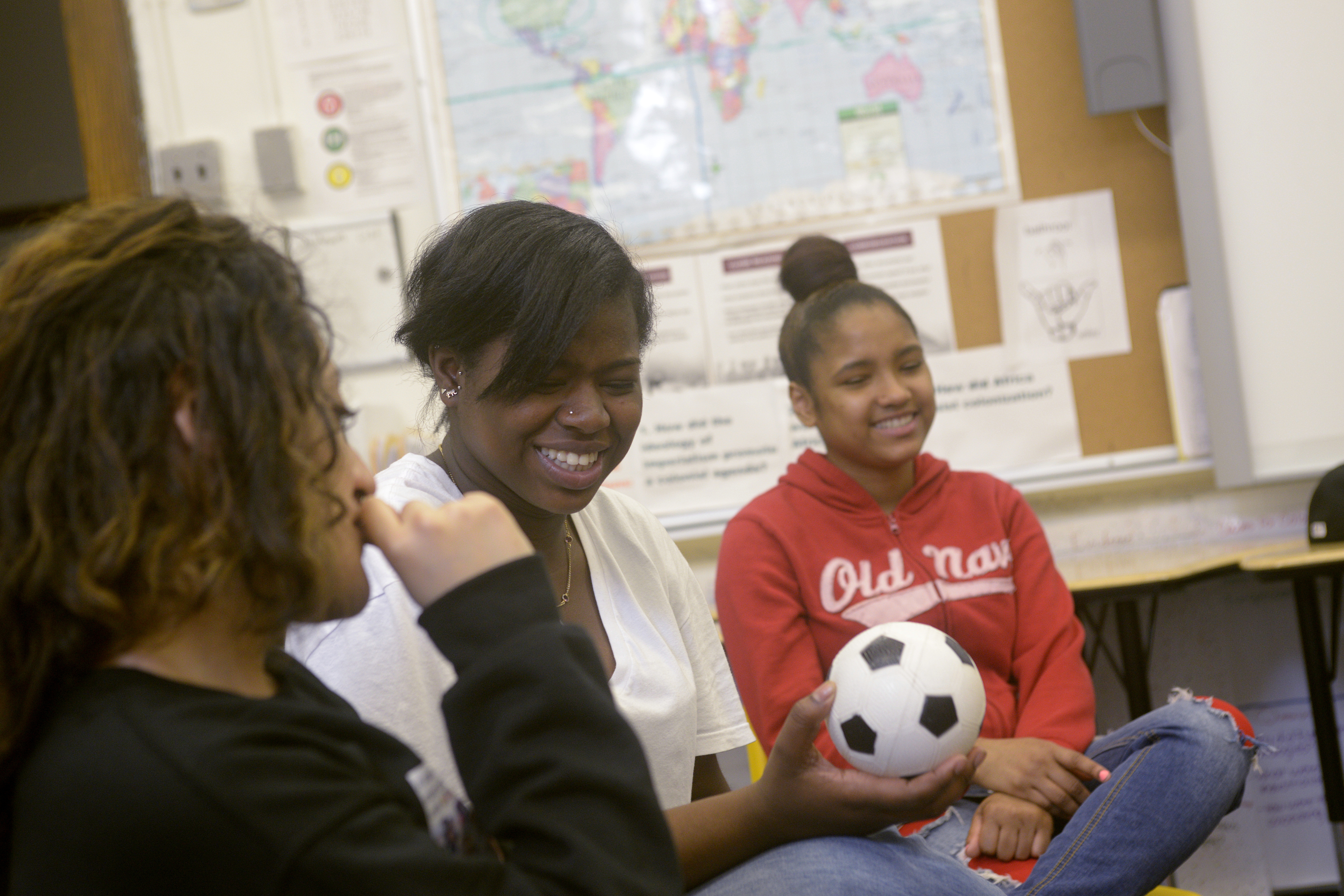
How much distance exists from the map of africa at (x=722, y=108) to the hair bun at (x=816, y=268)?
667 millimetres

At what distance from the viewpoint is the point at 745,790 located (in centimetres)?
116

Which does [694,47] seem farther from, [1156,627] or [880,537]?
[1156,627]

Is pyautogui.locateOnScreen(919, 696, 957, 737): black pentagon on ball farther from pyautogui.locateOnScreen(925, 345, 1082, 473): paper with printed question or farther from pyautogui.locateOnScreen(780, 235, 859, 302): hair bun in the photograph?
pyautogui.locateOnScreen(925, 345, 1082, 473): paper with printed question

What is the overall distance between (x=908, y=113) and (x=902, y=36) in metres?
0.20

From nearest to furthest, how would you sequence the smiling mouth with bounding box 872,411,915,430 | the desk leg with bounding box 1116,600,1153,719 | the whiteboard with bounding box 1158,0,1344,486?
the smiling mouth with bounding box 872,411,915,430 < the desk leg with bounding box 1116,600,1153,719 < the whiteboard with bounding box 1158,0,1344,486

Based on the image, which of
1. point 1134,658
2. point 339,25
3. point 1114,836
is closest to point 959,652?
point 1114,836

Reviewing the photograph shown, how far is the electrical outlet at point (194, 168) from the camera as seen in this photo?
122 inches

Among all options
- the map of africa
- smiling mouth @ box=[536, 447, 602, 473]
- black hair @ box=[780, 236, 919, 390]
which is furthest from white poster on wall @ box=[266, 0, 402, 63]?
smiling mouth @ box=[536, 447, 602, 473]

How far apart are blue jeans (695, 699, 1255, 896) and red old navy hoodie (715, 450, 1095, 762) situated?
17cm

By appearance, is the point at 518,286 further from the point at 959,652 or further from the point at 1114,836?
the point at 1114,836

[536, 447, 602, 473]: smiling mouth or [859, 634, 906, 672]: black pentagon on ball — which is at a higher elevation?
[536, 447, 602, 473]: smiling mouth

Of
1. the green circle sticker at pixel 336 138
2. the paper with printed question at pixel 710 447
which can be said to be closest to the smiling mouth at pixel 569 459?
the paper with printed question at pixel 710 447

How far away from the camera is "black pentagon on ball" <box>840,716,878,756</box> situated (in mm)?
1259

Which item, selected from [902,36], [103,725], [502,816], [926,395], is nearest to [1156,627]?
[926,395]
